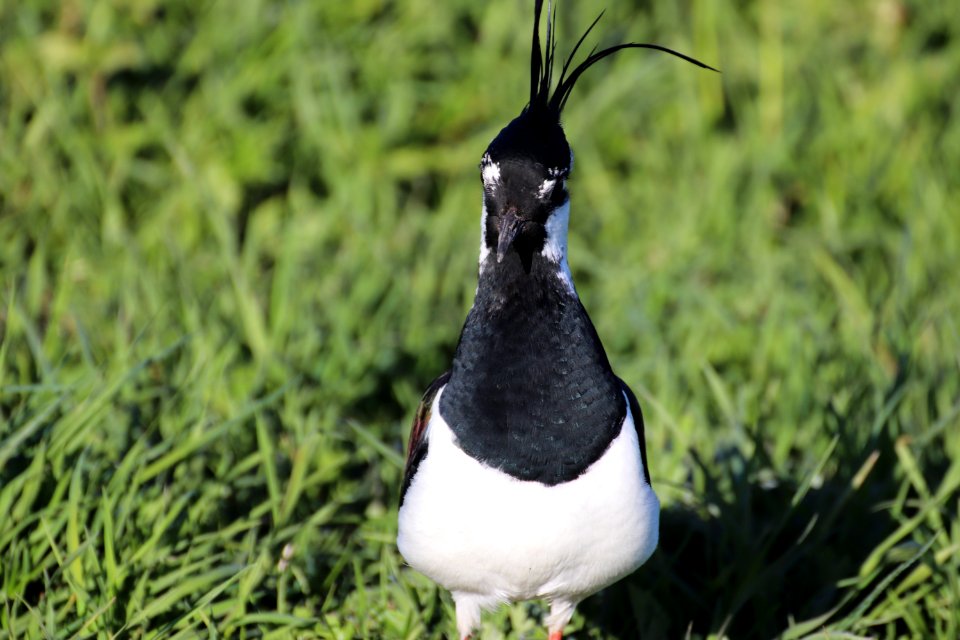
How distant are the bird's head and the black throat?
5 centimetres

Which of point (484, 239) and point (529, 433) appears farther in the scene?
point (484, 239)

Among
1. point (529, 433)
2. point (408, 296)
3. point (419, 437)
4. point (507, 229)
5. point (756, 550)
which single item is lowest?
point (756, 550)

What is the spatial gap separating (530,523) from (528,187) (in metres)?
0.72

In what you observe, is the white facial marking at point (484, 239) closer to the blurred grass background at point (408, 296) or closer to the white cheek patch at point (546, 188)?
the white cheek patch at point (546, 188)

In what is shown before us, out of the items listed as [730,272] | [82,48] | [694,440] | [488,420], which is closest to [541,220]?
[488,420]

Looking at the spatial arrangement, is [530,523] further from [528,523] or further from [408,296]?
[408,296]

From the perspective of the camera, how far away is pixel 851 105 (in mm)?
5340

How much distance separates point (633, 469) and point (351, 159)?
2.66 m

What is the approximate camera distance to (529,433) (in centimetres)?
257

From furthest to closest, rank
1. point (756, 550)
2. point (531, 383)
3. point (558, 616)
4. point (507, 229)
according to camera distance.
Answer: point (756, 550) → point (558, 616) → point (531, 383) → point (507, 229)

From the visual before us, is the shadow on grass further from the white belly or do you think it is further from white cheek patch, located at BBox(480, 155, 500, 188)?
white cheek patch, located at BBox(480, 155, 500, 188)

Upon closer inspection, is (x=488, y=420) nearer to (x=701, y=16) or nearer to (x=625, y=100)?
(x=625, y=100)

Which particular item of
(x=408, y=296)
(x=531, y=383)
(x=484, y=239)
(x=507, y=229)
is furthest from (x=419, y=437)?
(x=408, y=296)

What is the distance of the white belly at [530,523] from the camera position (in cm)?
253
